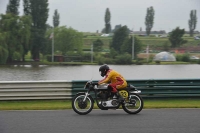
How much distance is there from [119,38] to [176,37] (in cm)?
509

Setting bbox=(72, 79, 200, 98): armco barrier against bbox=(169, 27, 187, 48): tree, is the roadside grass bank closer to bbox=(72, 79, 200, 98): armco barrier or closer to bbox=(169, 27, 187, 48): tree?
bbox=(72, 79, 200, 98): armco barrier

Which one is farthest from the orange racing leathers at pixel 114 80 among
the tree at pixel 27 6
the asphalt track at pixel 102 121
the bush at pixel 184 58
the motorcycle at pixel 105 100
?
the tree at pixel 27 6

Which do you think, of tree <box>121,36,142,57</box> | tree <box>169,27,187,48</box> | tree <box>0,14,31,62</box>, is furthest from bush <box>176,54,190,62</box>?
tree <box>0,14,31,62</box>

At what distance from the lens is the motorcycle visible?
36.0ft

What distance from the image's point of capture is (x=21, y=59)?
97.1ft

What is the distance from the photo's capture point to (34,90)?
1385cm

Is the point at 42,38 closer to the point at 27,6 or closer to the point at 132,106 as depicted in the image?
the point at 27,6

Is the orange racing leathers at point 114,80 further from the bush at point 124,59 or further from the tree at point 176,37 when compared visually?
the tree at point 176,37

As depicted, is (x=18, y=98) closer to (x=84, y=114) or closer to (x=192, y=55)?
(x=84, y=114)

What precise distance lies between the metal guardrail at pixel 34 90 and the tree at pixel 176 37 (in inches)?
759

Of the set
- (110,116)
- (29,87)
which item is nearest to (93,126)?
(110,116)

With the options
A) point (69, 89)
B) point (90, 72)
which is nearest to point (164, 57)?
point (90, 72)

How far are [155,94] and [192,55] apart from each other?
11.9m

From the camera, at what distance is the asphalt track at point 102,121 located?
835cm
